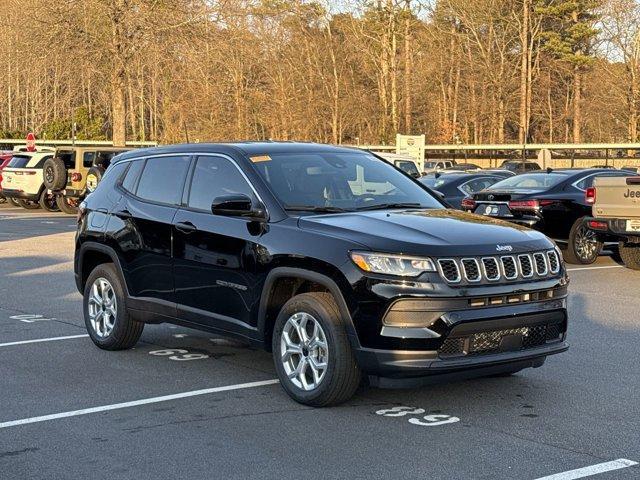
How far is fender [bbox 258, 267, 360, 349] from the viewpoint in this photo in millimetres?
6318

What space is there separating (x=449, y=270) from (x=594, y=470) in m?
1.50

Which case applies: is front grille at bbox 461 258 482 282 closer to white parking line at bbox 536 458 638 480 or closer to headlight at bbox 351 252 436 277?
headlight at bbox 351 252 436 277

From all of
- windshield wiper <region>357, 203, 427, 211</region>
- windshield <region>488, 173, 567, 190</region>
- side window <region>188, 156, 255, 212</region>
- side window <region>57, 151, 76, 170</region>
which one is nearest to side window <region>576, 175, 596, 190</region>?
windshield <region>488, 173, 567, 190</region>

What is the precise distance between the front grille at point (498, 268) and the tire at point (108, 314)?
3.30 metres

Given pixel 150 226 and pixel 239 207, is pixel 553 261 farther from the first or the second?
pixel 150 226

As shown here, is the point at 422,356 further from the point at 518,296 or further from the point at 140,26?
the point at 140,26

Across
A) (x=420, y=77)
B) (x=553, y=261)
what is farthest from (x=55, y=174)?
(x=420, y=77)

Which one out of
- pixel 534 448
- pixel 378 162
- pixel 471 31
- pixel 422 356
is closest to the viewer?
pixel 534 448

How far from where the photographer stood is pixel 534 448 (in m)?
5.69

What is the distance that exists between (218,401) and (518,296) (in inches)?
82.7

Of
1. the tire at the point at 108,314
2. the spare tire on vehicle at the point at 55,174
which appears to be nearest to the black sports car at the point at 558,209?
the tire at the point at 108,314

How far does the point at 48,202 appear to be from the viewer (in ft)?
104

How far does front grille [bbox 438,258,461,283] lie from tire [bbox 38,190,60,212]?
87.7ft

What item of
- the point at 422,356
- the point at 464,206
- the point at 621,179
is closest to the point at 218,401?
the point at 422,356
